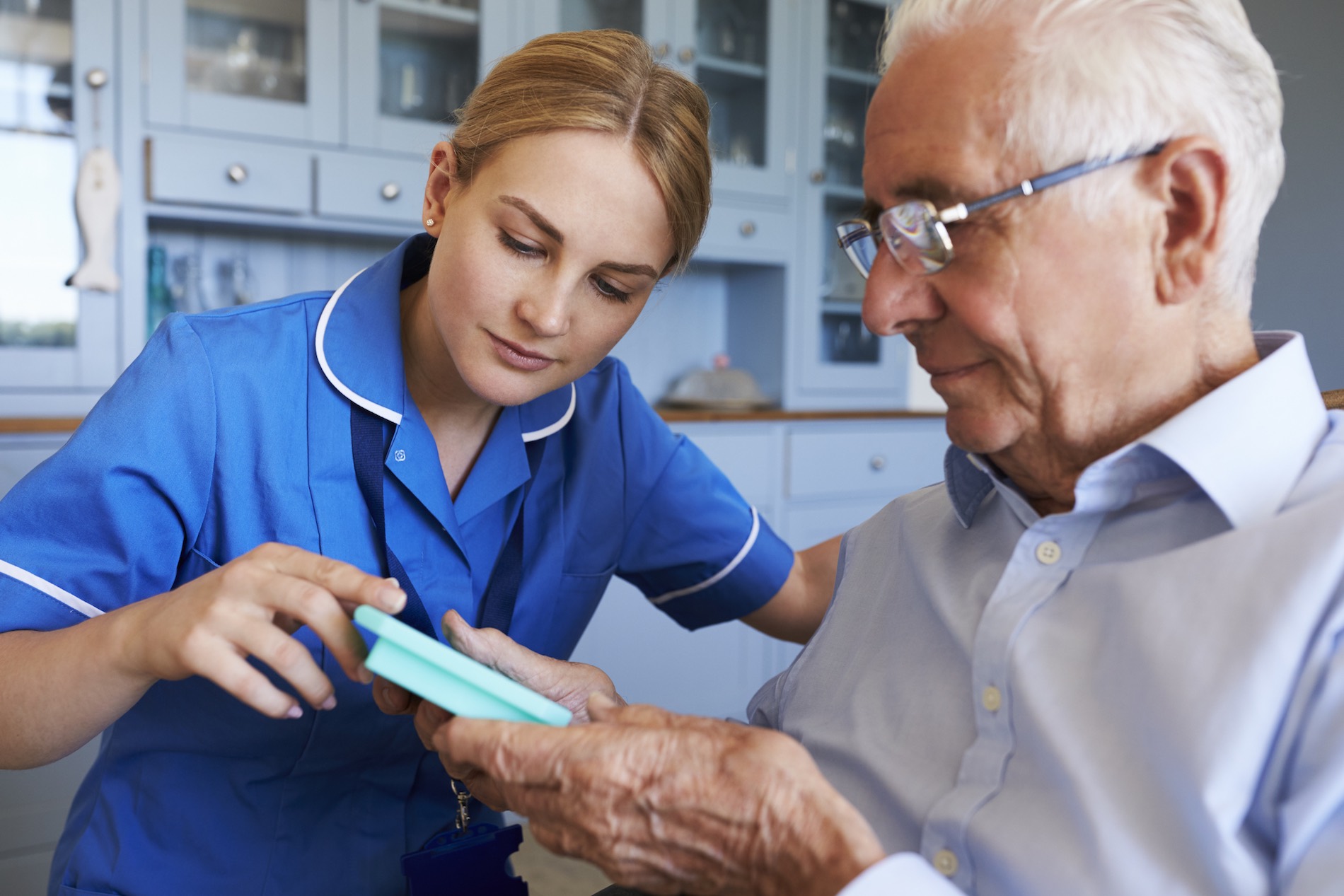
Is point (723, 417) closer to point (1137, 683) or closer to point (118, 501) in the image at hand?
point (118, 501)

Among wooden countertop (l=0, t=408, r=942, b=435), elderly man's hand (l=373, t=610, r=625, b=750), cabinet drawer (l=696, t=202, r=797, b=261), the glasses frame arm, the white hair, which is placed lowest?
elderly man's hand (l=373, t=610, r=625, b=750)

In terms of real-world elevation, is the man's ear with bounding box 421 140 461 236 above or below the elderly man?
above

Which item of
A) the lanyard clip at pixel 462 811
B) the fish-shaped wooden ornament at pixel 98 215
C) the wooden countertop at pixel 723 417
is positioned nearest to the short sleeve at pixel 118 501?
the lanyard clip at pixel 462 811

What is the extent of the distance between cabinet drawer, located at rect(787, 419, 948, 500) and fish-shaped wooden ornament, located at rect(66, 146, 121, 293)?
1731 millimetres

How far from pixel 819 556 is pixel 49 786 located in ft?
5.39

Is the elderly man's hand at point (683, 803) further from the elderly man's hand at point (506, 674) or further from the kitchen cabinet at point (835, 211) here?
the kitchen cabinet at point (835, 211)

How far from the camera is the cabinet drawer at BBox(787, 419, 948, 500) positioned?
2957 millimetres

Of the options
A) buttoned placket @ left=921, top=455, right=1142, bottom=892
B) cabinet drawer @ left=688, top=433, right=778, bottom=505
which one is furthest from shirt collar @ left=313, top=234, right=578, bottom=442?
cabinet drawer @ left=688, top=433, right=778, bottom=505

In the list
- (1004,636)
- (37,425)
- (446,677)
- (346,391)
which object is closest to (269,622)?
(446,677)

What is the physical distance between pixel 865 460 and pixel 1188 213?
2.38 m

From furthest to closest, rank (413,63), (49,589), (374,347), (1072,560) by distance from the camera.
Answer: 1. (413,63)
2. (374,347)
3. (49,589)
4. (1072,560)

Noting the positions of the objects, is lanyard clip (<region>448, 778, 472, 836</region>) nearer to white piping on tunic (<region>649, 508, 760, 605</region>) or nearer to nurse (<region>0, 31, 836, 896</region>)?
nurse (<region>0, 31, 836, 896</region>)

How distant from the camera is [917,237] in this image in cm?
80

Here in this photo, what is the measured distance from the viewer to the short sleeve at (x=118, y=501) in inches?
36.4
